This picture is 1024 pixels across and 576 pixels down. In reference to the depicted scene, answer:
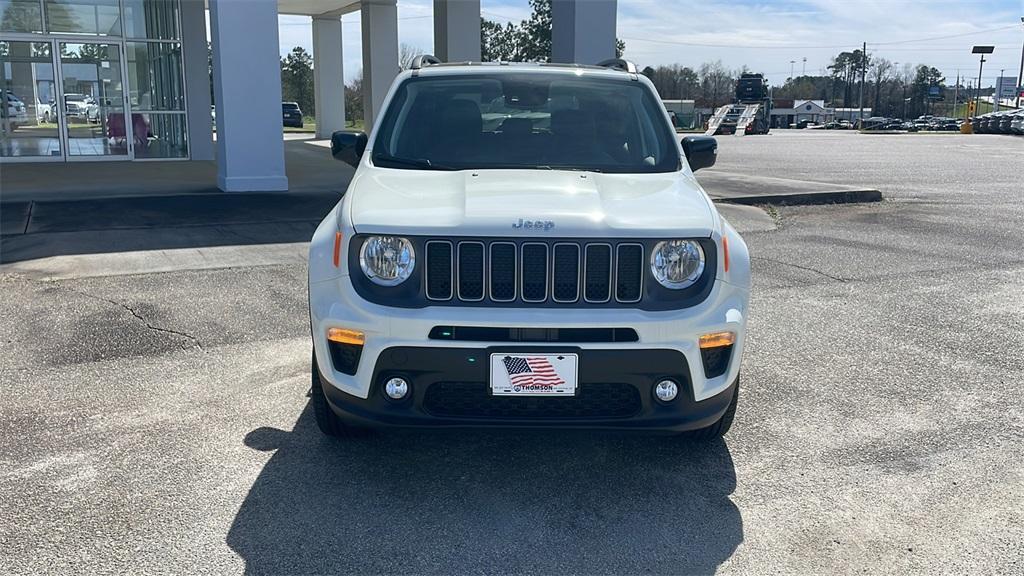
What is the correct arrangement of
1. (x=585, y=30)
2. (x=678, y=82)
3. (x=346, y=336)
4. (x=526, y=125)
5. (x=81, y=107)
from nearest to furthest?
1. (x=346, y=336)
2. (x=526, y=125)
3. (x=585, y=30)
4. (x=81, y=107)
5. (x=678, y=82)

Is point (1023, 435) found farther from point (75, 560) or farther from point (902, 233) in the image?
point (902, 233)

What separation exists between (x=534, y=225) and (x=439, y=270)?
0.43m

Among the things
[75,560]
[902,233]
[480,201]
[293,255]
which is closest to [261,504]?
[75,560]

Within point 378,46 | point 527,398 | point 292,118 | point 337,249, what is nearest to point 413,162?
point 337,249

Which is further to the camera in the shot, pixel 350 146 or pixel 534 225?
pixel 350 146

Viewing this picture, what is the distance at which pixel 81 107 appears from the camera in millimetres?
19516

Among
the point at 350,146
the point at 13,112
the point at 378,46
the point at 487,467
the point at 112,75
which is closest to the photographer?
the point at 487,467

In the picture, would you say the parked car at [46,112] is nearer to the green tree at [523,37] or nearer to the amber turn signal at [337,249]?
the amber turn signal at [337,249]

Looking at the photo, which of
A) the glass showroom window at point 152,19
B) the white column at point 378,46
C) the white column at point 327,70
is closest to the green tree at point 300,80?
the white column at point 327,70

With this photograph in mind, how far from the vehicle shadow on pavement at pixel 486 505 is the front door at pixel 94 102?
17.5 meters

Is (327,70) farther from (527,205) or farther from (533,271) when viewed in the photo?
(533,271)

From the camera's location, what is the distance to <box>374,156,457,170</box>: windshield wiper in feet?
14.8

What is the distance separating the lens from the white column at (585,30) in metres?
13.5

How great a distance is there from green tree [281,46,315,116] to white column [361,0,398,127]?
37998mm
